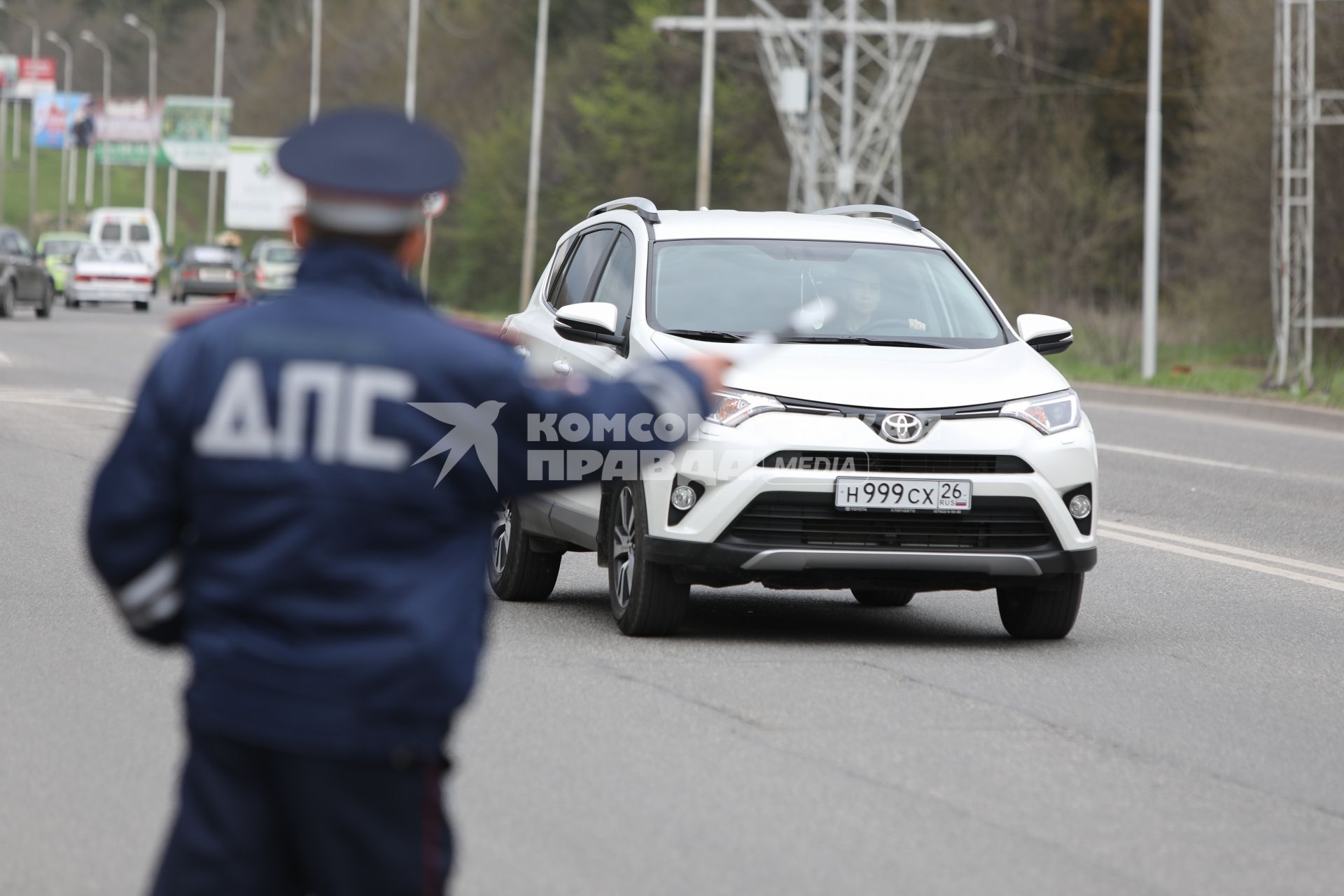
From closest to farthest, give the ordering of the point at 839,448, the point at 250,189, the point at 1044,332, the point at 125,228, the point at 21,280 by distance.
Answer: the point at 839,448
the point at 1044,332
the point at 21,280
the point at 125,228
the point at 250,189

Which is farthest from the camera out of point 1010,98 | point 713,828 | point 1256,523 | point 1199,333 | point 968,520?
point 1010,98

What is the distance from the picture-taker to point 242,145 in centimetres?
8419

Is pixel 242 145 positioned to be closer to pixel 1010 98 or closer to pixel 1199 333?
pixel 1010 98

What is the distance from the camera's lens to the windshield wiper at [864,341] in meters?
9.23

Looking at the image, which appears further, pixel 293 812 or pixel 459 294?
pixel 459 294

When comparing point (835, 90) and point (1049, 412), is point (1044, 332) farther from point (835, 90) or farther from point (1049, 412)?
point (835, 90)

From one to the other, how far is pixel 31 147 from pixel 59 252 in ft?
243

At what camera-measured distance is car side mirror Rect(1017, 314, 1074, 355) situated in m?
9.48

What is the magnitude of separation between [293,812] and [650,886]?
7.28 ft

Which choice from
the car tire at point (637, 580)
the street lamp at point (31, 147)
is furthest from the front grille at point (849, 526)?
the street lamp at point (31, 147)

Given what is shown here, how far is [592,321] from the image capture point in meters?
9.02

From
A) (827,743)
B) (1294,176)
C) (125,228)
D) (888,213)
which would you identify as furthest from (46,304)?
(827,743)

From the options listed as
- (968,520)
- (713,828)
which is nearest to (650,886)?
(713,828)

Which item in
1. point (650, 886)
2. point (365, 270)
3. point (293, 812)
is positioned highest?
point (365, 270)
